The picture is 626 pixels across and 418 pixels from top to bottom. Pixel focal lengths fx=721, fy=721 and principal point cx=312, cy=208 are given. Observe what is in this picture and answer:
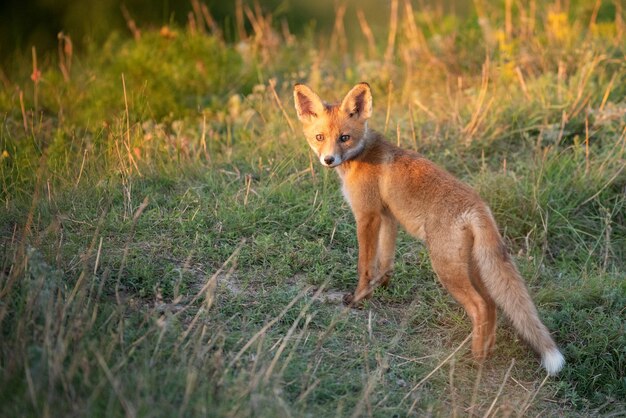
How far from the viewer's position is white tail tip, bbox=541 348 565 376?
169 inches

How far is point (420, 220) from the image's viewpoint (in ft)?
15.3

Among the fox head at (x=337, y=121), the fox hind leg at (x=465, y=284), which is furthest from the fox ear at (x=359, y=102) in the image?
the fox hind leg at (x=465, y=284)

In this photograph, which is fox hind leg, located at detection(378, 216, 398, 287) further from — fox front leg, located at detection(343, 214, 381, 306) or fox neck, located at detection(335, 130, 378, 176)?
fox neck, located at detection(335, 130, 378, 176)

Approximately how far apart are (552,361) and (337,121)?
84.4 inches

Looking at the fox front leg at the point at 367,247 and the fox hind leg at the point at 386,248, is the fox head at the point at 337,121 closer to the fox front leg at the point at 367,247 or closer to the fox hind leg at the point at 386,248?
the fox front leg at the point at 367,247

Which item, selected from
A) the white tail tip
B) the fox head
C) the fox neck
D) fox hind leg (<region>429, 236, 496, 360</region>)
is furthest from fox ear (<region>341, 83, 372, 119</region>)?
the white tail tip

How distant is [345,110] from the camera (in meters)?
5.19

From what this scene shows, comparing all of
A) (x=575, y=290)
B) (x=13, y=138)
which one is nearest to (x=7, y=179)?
(x=13, y=138)

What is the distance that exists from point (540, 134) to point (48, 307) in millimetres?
4824

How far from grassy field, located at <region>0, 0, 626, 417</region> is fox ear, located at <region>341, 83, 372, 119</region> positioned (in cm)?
90

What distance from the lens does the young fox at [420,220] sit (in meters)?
4.36

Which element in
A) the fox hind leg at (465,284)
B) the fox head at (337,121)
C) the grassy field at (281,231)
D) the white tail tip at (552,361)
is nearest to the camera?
the grassy field at (281,231)

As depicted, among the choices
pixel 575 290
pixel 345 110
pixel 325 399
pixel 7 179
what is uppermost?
pixel 345 110

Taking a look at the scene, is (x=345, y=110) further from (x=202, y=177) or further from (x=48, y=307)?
(x=48, y=307)
